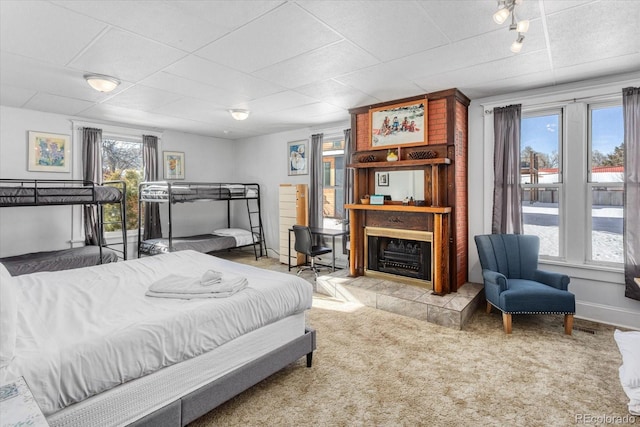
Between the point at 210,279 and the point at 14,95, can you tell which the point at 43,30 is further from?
the point at 14,95

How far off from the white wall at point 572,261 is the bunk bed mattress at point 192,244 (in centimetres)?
414

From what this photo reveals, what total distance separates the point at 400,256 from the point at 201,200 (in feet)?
11.8

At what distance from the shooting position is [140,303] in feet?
7.18

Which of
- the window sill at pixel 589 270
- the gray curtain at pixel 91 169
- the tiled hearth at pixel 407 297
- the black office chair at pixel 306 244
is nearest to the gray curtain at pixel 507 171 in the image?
the window sill at pixel 589 270

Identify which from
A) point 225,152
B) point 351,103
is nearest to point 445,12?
point 351,103

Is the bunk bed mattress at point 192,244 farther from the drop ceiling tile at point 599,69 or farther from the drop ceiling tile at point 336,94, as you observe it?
the drop ceiling tile at point 599,69

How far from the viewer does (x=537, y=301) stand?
10.7 feet

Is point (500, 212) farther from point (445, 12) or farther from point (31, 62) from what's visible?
point (31, 62)

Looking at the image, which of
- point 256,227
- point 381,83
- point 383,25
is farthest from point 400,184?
point 256,227

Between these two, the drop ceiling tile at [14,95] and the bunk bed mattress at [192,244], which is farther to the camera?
the bunk bed mattress at [192,244]

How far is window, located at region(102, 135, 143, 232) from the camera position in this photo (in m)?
5.71

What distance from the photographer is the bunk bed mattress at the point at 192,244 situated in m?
5.64

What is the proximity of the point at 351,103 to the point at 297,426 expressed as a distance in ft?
12.2

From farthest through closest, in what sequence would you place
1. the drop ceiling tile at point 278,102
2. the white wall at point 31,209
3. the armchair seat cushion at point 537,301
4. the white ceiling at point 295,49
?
the white wall at point 31,209, the drop ceiling tile at point 278,102, the armchair seat cushion at point 537,301, the white ceiling at point 295,49
